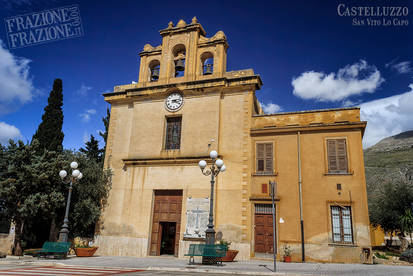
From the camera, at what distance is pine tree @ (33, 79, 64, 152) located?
22.4 meters

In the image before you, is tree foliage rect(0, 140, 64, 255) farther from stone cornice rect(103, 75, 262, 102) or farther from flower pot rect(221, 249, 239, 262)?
flower pot rect(221, 249, 239, 262)

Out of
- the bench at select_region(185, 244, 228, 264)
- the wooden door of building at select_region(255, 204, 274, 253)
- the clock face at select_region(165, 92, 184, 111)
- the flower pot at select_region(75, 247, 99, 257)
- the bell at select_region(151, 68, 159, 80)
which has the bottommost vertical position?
the flower pot at select_region(75, 247, 99, 257)

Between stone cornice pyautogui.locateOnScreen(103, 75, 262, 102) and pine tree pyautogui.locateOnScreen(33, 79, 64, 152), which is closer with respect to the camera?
stone cornice pyautogui.locateOnScreen(103, 75, 262, 102)

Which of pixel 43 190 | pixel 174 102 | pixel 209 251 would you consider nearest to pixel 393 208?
pixel 209 251

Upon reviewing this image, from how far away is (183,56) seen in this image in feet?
70.2

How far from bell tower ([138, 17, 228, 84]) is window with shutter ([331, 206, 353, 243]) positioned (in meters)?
10.1

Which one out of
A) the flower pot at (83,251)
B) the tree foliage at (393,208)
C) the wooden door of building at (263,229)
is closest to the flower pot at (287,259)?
the wooden door of building at (263,229)

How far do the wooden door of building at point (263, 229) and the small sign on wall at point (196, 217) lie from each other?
2735mm

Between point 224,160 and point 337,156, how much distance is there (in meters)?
5.96

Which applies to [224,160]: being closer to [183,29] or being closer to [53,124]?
[183,29]

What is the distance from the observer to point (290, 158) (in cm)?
1712

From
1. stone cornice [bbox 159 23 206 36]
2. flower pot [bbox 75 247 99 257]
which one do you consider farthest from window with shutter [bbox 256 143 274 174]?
flower pot [bbox 75 247 99 257]

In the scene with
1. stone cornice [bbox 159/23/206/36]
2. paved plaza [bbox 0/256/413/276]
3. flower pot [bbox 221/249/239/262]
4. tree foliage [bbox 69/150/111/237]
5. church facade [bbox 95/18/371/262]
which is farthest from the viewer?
stone cornice [bbox 159/23/206/36]

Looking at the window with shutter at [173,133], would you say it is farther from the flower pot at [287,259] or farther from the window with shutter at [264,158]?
the flower pot at [287,259]
